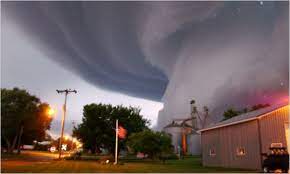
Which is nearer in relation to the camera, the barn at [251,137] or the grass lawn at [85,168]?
the grass lawn at [85,168]

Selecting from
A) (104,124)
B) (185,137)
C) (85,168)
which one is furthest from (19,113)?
(185,137)

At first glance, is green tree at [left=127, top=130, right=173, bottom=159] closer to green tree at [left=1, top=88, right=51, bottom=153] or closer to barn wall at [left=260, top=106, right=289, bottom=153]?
barn wall at [left=260, top=106, right=289, bottom=153]

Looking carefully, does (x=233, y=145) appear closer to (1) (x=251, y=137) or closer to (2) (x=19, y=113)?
(1) (x=251, y=137)

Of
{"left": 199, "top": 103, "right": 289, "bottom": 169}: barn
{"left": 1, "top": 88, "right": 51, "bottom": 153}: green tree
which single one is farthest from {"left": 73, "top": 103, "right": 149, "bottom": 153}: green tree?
{"left": 199, "top": 103, "right": 289, "bottom": 169}: barn

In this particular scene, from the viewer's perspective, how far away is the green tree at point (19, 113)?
174 feet

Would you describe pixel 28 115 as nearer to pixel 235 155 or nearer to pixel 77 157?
pixel 77 157

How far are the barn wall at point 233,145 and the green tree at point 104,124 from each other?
79.6ft

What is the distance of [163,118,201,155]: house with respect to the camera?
102938 mm

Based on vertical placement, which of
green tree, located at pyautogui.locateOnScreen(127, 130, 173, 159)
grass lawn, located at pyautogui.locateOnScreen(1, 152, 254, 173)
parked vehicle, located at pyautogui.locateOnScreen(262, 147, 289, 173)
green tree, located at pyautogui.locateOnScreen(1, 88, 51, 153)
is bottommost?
grass lawn, located at pyautogui.locateOnScreen(1, 152, 254, 173)

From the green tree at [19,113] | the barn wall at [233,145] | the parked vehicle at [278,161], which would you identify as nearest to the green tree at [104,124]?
the green tree at [19,113]

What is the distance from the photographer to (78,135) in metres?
61.3

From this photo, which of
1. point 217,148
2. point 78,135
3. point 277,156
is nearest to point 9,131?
point 78,135

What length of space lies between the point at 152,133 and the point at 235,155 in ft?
55.7

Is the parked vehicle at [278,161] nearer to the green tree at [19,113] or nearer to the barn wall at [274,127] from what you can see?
the barn wall at [274,127]
